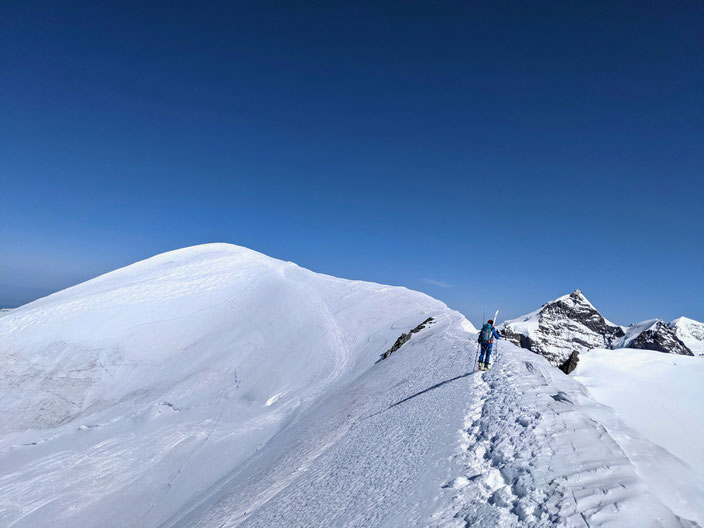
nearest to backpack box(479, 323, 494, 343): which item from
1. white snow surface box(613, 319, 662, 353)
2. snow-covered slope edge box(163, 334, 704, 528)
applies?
snow-covered slope edge box(163, 334, 704, 528)

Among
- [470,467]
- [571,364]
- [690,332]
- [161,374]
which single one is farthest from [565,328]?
[470,467]

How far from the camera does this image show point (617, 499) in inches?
211

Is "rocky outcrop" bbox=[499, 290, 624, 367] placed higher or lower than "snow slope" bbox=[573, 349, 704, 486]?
higher

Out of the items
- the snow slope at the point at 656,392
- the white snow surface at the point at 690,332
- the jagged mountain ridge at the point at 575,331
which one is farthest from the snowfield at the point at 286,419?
the white snow surface at the point at 690,332

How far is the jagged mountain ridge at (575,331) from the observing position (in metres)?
83.9

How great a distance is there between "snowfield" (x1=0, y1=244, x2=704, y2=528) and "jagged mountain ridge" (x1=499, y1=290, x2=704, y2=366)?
2629 inches

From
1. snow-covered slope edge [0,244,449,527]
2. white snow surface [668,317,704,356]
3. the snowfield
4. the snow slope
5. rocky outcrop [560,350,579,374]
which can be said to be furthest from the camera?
white snow surface [668,317,704,356]

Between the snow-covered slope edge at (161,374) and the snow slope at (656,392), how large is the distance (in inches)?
522

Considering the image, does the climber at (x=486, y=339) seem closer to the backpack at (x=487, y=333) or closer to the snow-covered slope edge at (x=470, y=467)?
the backpack at (x=487, y=333)

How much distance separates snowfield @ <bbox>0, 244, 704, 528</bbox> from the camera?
6.59 metres

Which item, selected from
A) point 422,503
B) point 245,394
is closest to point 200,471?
point 245,394

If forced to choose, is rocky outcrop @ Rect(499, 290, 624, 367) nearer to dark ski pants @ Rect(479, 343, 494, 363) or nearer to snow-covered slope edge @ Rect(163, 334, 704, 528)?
dark ski pants @ Rect(479, 343, 494, 363)

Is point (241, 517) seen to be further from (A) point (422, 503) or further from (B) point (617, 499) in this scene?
(B) point (617, 499)

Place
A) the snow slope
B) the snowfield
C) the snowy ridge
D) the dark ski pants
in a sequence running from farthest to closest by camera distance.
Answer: the snowy ridge → the dark ski pants → the snow slope → the snowfield
